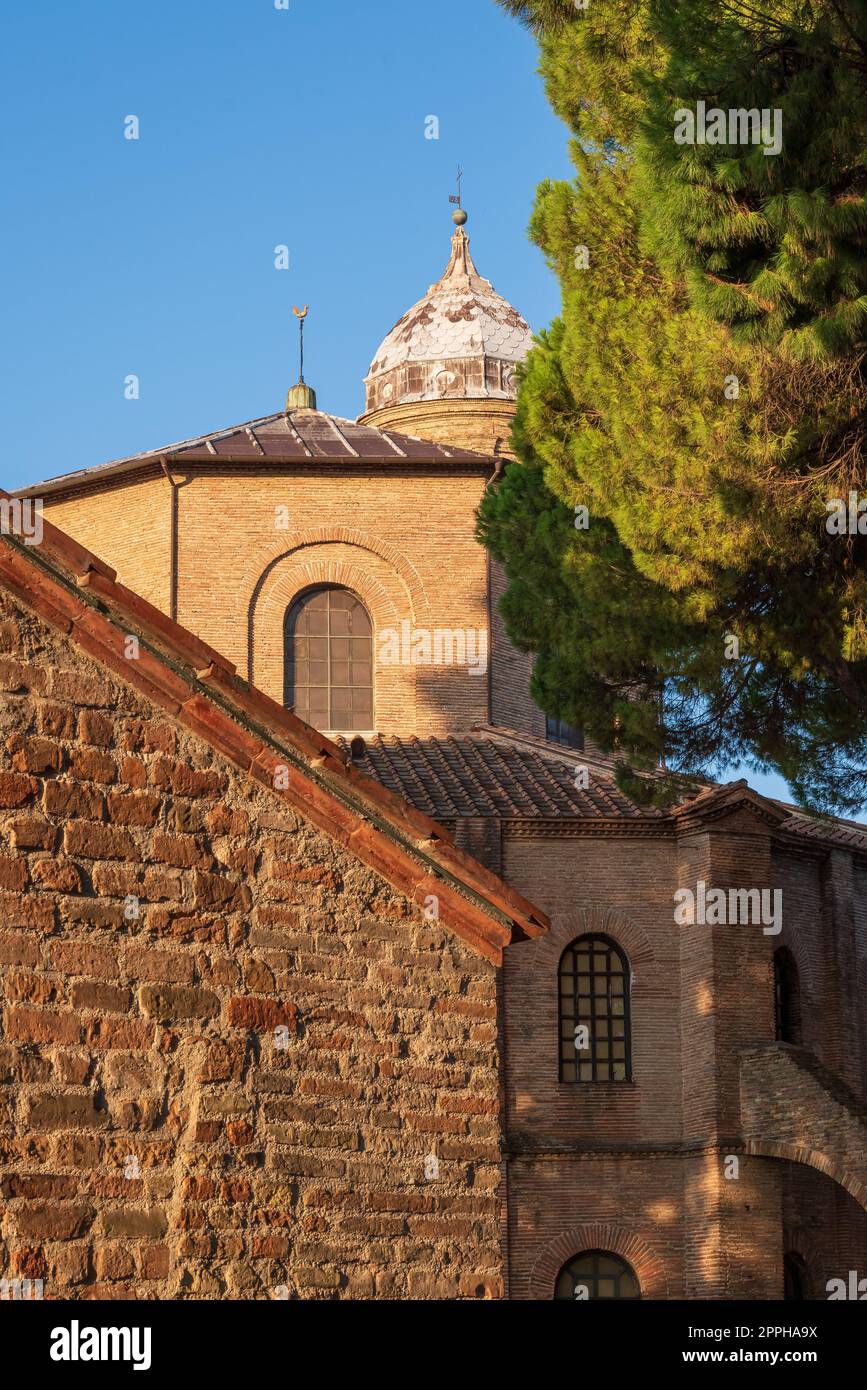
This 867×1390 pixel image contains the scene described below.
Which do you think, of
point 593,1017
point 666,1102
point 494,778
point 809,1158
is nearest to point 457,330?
point 494,778

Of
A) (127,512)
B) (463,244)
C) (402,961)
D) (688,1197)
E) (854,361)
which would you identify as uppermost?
(463,244)

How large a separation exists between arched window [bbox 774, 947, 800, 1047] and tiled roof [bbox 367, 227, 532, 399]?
1084 cm

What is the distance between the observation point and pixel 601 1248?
19391 mm

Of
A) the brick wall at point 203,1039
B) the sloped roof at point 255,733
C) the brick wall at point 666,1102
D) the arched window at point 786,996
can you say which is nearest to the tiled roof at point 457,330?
the brick wall at point 666,1102

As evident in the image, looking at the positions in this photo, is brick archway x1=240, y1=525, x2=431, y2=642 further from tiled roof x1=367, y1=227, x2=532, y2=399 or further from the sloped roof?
the sloped roof

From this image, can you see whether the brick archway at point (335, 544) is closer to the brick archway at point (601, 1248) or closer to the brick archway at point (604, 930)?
the brick archway at point (604, 930)

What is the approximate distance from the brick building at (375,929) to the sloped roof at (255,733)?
16 millimetres

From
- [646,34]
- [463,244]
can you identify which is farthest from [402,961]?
[463,244]

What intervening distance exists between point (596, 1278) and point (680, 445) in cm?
1008

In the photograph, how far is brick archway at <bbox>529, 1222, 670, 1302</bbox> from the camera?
62.8 ft

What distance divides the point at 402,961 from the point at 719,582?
6.08 m

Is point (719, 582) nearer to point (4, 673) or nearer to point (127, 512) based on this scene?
point (4, 673)

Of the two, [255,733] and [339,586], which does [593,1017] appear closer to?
[339,586]

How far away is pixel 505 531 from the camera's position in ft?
52.9
